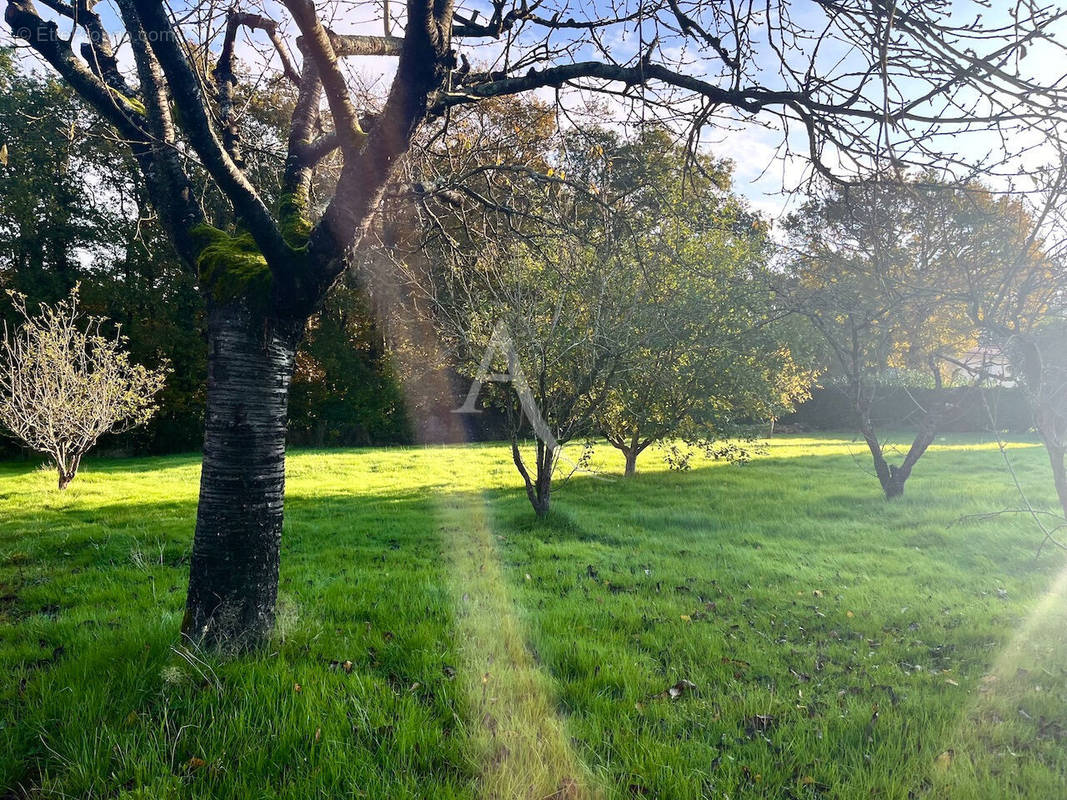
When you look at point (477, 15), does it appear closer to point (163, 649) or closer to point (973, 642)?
point (163, 649)

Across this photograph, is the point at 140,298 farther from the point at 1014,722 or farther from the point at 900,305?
the point at 1014,722

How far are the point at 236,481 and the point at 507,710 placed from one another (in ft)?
7.00

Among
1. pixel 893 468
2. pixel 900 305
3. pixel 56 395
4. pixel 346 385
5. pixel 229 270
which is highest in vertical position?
pixel 346 385

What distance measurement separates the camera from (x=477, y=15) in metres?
4.53

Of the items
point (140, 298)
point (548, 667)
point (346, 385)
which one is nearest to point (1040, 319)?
point (548, 667)

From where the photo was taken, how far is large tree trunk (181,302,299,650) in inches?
133

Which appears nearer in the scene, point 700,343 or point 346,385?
point 700,343

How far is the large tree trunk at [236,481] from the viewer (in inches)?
133

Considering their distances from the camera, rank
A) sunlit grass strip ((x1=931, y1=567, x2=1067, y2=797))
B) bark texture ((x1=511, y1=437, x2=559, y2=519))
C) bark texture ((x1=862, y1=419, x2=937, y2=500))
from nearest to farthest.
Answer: sunlit grass strip ((x1=931, y1=567, x2=1067, y2=797)) < bark texture ((x1=511, y1=437, x2=559, y2=519)) < bark texture ((x1=862, y1=419, x2=937, y2=500))

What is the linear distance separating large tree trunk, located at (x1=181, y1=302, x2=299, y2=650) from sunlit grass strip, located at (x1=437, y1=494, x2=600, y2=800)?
4.94 ft

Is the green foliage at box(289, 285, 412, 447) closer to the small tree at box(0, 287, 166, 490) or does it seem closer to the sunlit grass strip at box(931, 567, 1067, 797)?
the small tree at box(0, 287, 166, 490)

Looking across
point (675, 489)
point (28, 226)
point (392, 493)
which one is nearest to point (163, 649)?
point (392, 493)

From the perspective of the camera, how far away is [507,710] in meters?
3.18

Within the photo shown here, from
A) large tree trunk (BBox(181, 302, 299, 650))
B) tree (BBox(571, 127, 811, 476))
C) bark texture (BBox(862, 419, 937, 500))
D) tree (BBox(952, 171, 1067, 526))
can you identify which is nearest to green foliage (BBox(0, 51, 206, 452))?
tree (BBox(571, 127, 811, 476))
